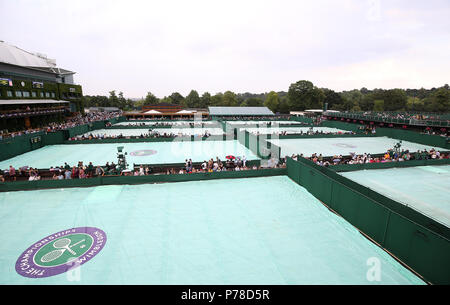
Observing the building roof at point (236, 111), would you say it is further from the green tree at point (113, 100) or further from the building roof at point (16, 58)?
the green tree at point (113, 100)

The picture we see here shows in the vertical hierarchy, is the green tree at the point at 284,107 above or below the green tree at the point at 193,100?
below

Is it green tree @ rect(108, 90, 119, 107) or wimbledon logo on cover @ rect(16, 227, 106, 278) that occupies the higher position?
green tree @ rect(108, 90, 119, 107)

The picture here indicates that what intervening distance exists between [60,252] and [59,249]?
23 cm

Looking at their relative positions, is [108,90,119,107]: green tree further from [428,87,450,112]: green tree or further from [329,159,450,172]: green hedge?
[428,87,450,112]: green tree

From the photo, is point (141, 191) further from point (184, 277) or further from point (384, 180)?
point (384, 180)

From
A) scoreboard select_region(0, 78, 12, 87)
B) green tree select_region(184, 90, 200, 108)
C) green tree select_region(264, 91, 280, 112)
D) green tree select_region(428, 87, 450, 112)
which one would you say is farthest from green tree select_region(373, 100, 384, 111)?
scoreboard select_region(0, 78, 12, 87)

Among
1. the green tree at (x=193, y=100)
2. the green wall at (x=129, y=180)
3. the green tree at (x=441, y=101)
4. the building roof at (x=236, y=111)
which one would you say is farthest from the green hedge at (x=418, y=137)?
the green tree at (x=193, y=100)

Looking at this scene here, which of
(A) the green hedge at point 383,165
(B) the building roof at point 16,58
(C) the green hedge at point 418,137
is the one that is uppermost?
(B) the building roof at point 16,58

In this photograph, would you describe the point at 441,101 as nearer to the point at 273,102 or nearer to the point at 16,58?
the point at 273,102

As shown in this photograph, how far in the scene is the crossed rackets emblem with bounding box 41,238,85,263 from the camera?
8688mm

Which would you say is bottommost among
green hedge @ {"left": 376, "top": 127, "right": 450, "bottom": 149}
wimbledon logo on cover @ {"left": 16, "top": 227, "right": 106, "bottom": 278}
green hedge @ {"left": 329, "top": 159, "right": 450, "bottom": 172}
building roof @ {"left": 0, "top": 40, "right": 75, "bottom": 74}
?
wimbledon logo on cover @ {"left": 16, "top": 227, "right": 106, "bottom": 278}

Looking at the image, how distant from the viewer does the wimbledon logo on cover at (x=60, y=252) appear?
8.15 m

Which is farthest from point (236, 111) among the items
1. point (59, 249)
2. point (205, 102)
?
point (59, 249)
